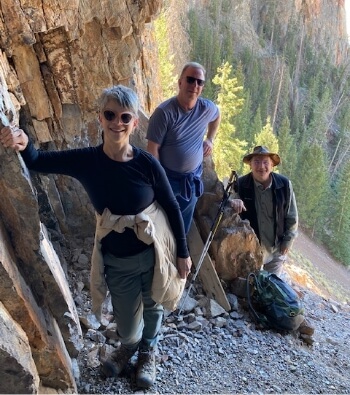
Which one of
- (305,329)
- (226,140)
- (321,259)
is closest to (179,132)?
(305,329)

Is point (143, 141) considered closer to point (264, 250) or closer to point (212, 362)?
point (264, 250)

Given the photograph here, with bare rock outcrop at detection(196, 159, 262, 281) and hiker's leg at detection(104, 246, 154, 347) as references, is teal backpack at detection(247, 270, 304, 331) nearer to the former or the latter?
bare rock outcrop at detection(196, 159, 262, 281)

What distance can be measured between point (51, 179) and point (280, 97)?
58.9m

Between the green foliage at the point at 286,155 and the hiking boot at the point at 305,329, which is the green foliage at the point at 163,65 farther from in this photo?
the green foliage at the point at 286,155

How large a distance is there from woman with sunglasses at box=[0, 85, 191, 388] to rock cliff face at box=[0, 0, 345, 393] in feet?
1.11

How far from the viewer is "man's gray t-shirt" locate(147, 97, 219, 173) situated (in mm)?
3855

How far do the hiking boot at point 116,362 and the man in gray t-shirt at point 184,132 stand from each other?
170 centimetres

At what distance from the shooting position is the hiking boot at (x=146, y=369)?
10.7 feet

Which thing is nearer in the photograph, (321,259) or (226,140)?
(226,140)

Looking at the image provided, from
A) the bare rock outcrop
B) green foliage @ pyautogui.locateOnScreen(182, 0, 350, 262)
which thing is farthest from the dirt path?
the bare rock outcrop

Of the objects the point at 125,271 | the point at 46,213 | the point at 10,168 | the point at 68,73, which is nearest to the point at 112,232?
the point at 125,271

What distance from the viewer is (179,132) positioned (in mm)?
3920

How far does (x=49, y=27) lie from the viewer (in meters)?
4.39

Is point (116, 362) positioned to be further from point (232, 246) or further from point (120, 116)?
point (232, 246)
